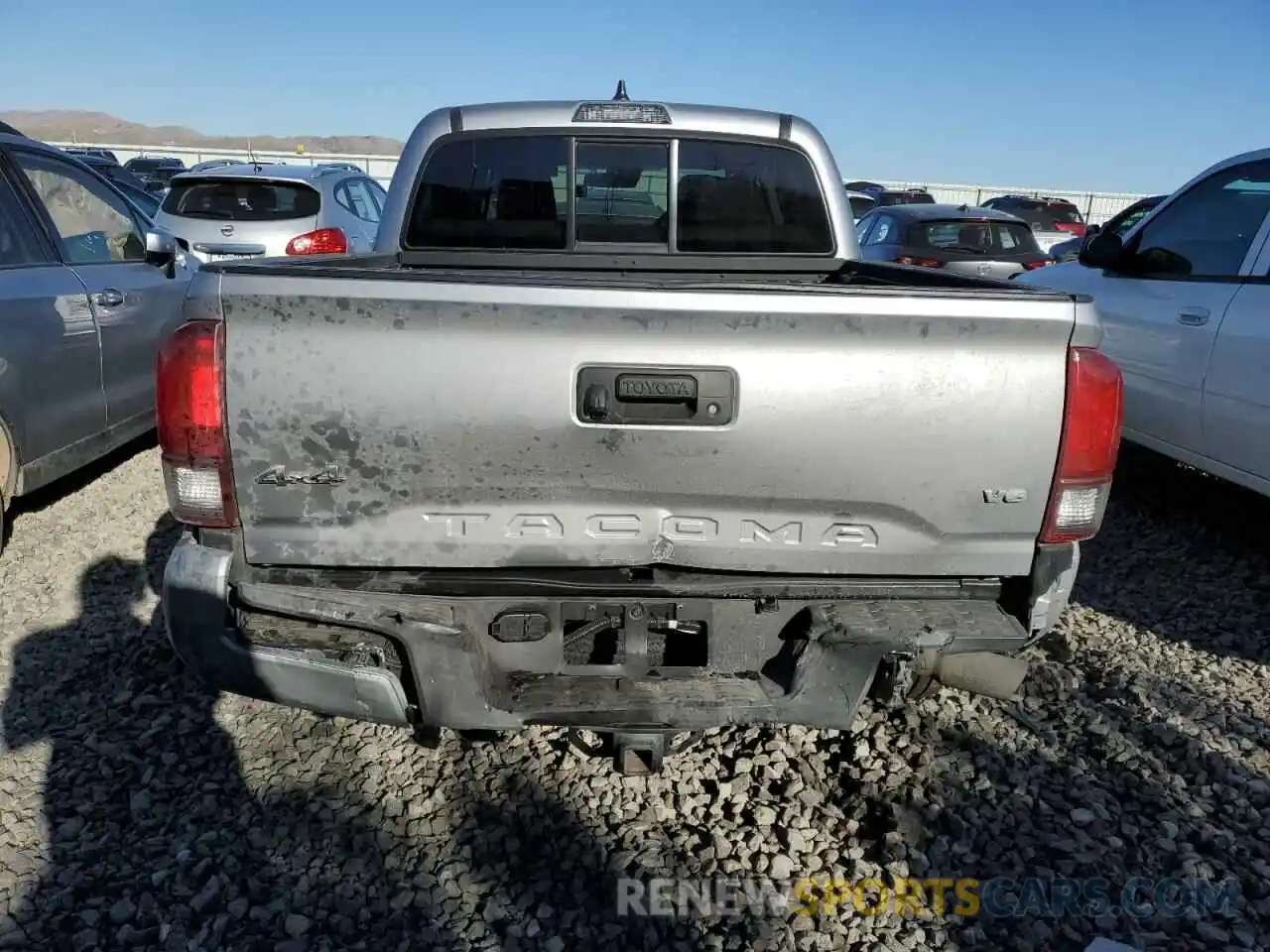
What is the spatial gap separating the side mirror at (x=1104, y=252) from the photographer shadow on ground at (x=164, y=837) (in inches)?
182

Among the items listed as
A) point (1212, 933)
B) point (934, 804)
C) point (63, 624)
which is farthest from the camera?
point (63, 624)

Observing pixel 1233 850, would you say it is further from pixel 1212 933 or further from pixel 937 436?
pixel 937 436

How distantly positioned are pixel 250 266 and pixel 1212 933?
2.84m

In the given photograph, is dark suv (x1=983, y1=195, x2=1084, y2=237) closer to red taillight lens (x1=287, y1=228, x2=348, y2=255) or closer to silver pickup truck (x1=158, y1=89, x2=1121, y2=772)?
red taillight lens (x1=287, y1=228, x2=348, y2=255)

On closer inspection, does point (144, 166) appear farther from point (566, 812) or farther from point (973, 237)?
point (566, 812)

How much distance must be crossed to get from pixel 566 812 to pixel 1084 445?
1.72m

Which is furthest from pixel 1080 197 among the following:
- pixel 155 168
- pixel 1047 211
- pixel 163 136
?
pixel 163 136

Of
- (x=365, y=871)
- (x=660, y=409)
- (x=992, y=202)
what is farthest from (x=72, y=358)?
(x=992, y=202)

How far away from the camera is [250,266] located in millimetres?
2080

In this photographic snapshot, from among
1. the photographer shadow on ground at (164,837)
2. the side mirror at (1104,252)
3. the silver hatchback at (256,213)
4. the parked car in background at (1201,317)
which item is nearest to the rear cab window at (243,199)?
the silver hatchback at (256,213)

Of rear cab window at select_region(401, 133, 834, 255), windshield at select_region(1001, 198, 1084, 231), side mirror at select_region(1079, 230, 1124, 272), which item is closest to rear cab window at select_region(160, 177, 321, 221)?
rear cab window at select_region(401, 133, 834, 255)

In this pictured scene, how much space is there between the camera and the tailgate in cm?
201

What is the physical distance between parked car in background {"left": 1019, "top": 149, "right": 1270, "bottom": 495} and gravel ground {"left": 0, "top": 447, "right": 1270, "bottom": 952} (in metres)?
1.13

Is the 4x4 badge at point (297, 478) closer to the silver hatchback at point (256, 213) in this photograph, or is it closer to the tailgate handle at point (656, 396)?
the tailgate handle at point (656, 396)
